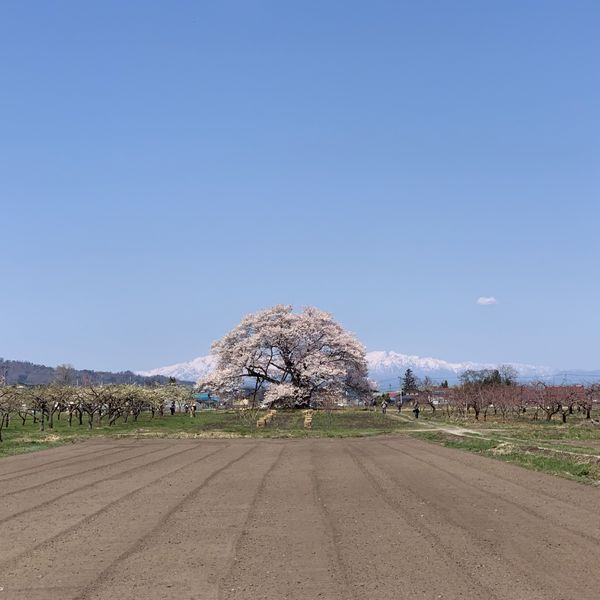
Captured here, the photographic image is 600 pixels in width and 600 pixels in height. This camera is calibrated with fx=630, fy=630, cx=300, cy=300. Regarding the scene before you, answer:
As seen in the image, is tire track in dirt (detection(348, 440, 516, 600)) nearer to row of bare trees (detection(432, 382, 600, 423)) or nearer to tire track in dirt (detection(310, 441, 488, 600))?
tire track in dirt (detection(310, 441, 488, 600))

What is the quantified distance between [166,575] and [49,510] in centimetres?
586

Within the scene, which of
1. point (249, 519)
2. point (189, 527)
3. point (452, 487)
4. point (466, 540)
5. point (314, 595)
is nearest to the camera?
point (314, 595)

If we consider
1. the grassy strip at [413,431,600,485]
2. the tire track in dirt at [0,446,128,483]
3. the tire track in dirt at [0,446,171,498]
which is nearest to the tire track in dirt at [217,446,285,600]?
the tire track in dirt at [0,446,171,498]

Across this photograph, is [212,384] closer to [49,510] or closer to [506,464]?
[506,464]

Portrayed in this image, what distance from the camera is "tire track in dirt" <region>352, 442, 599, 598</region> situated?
8070 mm

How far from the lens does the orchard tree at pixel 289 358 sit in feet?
207

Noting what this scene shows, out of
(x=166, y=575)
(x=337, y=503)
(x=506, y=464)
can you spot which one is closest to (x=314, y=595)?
(x=166, y=575)

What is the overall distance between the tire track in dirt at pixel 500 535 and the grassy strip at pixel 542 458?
4.57m

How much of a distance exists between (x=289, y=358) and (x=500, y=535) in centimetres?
5409

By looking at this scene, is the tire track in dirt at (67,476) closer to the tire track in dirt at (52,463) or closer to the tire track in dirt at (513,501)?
the tire track in dirt at (52,463)

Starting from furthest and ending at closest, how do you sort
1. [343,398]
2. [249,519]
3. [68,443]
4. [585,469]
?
[343,398] < [68,443] < [585,469] < [249,519]

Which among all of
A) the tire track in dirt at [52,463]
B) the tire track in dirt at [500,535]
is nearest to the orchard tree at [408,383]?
the tire track in dirt at [52,463]

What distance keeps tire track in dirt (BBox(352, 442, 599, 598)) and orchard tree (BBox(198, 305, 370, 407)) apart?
154 feet

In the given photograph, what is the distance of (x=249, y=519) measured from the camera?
11.8 m
